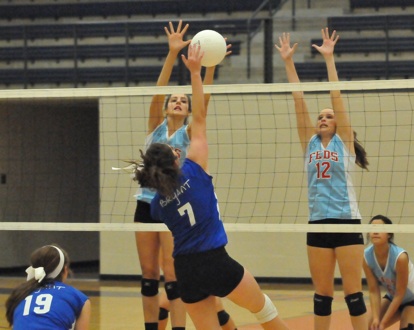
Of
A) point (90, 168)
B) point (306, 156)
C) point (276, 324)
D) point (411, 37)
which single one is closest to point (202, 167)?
point (276, 324)

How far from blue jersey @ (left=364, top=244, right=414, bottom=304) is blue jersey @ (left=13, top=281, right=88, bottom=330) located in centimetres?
308

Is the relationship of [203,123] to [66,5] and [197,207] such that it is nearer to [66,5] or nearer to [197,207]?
[197,207]

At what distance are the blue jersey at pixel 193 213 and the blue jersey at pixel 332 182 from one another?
1.56 meters

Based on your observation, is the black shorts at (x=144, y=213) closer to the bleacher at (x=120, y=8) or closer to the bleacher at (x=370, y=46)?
the bleacher at (x=370, y=46)

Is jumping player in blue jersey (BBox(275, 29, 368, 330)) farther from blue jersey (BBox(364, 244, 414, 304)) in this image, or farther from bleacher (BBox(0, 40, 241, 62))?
bleacher (BBox(0, 40, 241, 62))

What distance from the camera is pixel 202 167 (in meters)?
5.26

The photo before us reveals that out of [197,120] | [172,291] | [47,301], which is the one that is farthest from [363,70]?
[47,301]

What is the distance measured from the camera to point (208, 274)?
16.9 ft

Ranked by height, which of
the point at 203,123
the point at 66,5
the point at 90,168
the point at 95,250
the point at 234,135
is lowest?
the point at 95,250

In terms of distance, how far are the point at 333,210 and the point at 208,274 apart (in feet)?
5.77

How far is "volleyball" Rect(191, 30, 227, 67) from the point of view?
21.0 ft

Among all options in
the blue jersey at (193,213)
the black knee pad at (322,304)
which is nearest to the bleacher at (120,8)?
the black knee pad at (322,304)

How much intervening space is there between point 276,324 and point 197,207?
923 millimetres

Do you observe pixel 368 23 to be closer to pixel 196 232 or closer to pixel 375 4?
pixel 375 4
